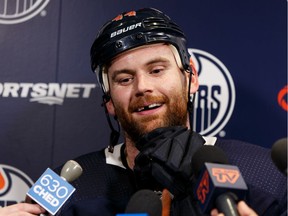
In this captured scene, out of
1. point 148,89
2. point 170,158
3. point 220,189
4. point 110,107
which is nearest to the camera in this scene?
point 220,189

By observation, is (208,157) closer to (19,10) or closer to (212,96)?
(212,96)

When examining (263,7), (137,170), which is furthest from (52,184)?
(263,7)

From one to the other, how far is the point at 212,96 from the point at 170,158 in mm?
625

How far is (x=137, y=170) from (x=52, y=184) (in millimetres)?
342

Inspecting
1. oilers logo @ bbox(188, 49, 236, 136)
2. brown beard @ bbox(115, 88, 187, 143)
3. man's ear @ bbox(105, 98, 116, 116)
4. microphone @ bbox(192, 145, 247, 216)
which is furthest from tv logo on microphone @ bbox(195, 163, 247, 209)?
oilers logo @ bbox(188, 49, 236, 136)

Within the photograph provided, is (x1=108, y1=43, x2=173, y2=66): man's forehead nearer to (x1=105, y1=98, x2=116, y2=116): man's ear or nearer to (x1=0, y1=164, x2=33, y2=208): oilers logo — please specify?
(x1=105, y1=98, x2=116, y2=116): man's ear

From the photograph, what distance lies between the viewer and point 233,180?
87 centimetres

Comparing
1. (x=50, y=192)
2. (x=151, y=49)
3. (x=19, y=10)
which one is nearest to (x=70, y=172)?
(x=50, y=192)

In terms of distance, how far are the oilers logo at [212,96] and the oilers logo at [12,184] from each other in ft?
2.11

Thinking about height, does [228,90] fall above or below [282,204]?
above

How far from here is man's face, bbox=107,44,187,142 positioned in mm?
1616

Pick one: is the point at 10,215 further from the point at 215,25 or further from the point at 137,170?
the point at 215,25

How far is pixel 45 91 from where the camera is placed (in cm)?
195

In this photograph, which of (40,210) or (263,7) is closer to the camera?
(40,210)
